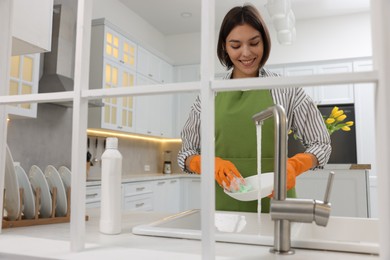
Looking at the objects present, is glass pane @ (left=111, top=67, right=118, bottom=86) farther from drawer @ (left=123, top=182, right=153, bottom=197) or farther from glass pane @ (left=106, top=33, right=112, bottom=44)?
drawer @ (left=123, top=182, right=153, bottom=197)

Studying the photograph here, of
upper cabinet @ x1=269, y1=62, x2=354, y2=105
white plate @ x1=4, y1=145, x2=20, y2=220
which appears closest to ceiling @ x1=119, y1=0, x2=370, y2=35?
upper cabinet @ x1=269, y1=62, x2=354, y2=105

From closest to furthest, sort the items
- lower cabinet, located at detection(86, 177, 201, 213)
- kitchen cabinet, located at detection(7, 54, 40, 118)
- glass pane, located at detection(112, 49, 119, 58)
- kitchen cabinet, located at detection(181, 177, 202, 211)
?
kitchen cabinet, located at detection(7, 54, 40, 118), lower cabinet, located at detection(86, 177, 201, 213), glass pane, located at detection(112, 49, 119, 58), kitchen cabinet, located at detection(181, 177, 202, 211)

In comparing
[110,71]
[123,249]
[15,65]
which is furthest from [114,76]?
[123,249]

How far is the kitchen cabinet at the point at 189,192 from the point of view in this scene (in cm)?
450

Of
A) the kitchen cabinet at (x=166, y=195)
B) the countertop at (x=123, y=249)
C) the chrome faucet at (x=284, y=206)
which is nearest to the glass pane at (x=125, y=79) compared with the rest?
the kitchen cabinet at (x=166, y=195)

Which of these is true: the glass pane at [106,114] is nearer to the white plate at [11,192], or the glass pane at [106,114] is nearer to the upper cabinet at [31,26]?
the upper cabinet at [31,26]

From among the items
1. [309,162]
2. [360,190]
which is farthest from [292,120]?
[360,190]

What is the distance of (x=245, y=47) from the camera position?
1.51m

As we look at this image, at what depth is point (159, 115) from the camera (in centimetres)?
465

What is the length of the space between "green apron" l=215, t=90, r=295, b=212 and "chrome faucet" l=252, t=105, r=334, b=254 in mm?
800

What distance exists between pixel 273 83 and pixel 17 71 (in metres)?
2.15

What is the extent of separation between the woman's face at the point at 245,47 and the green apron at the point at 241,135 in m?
0.14

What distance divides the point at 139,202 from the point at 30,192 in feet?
8.86

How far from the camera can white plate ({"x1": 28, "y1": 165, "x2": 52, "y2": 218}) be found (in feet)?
3.43
